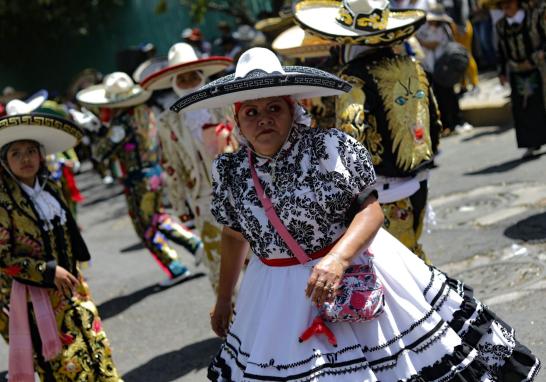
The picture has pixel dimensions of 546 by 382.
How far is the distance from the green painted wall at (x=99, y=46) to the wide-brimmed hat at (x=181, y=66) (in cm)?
1589

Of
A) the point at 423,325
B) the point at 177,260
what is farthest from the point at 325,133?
the point at 177,260

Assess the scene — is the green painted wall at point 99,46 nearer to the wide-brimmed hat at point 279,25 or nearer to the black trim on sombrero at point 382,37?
the wide-brimmed hat at point 279,25

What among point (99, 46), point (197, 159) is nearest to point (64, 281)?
point (197, 159)

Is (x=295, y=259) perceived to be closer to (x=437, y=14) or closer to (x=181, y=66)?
(x=181, y=66)

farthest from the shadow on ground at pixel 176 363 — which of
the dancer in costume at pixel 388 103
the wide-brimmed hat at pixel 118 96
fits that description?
the wide-brimmed hat at pixel 118 96

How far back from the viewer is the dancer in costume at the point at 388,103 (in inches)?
212

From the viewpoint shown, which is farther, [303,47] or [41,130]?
[303,47]

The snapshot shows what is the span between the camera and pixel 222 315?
170 inches

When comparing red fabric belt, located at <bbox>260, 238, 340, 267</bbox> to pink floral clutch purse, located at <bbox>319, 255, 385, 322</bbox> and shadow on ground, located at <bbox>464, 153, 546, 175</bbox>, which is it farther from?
shadow on ground, located at <bbox>464, 153, 546, 175</bbox>

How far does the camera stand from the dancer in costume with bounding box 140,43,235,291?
704 centimetres

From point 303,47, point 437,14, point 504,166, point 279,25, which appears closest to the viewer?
point 303,47

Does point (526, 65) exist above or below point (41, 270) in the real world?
below

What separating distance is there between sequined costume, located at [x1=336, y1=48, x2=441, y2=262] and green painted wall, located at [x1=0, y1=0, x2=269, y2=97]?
1817cm

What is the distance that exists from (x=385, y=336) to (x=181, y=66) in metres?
4.06
